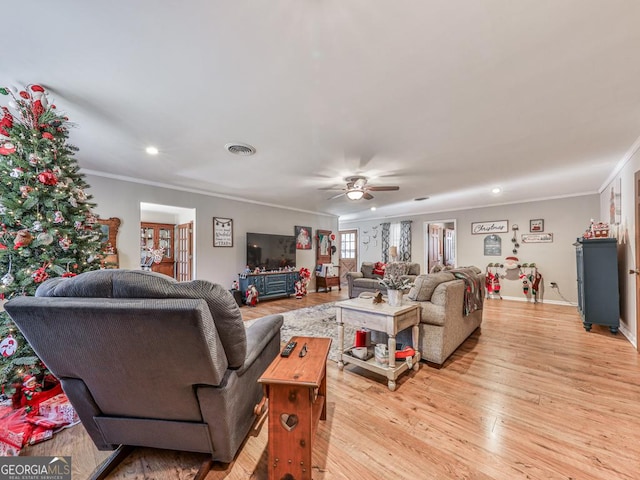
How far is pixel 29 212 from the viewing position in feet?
6.62

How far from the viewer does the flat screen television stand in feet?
19.4

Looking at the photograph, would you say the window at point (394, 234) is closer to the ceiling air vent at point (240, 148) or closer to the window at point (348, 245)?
the window at point (348, 245)

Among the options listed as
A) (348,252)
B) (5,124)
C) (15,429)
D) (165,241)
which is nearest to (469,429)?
(15,429)

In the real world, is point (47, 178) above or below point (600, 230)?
above

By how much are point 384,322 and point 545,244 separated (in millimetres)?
5519

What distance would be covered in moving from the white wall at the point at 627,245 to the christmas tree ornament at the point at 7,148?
19.2ft

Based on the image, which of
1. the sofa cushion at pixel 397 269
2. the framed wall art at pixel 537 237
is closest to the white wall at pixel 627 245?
the framed wall art at pixel 537 237

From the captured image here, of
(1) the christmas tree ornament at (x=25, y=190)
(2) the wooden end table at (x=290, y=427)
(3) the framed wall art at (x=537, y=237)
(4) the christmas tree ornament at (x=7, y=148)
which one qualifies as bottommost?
(2) the wooden end table at (x=290, y=427)

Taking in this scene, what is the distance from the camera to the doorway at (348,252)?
9383 mm

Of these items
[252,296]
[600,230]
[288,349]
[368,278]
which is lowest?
[252,296]

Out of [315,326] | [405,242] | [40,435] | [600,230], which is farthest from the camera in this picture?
[405,242]

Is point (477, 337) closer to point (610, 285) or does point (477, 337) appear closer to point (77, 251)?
point (610, 285)

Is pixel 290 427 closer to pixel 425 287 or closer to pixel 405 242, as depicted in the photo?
pixel 425 287

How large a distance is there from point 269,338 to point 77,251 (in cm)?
184
